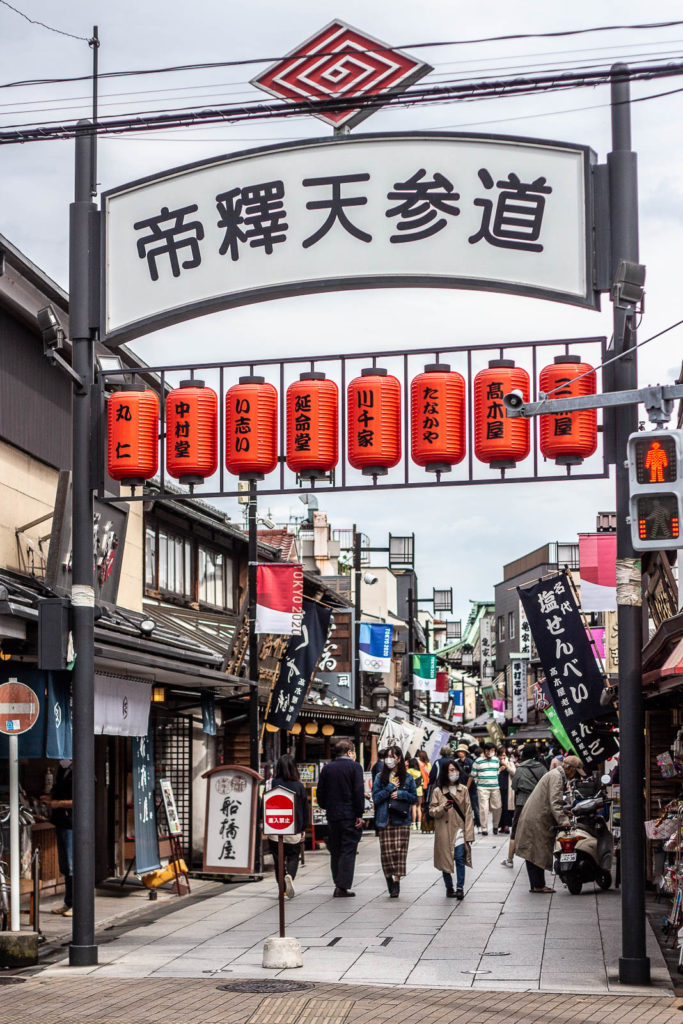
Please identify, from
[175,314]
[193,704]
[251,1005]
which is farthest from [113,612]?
[251,1005]

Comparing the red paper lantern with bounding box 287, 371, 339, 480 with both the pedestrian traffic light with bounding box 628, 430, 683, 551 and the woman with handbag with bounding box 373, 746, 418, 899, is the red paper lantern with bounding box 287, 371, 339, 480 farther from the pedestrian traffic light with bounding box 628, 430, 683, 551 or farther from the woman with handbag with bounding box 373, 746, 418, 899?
the woman with handbag with bounding box 373, 746, 418, 899

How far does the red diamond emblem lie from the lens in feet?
45.4

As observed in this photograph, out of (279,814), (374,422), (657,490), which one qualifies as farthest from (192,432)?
(657,490)

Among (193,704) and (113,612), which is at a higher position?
(113,612)

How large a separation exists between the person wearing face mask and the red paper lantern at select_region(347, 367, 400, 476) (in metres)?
6.00

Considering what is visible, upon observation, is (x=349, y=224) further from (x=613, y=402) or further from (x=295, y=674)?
(x=295, y=674)

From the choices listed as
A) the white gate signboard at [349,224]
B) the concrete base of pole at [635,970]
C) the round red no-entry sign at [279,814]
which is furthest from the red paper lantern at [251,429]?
the concrete base of pole at [635,970]

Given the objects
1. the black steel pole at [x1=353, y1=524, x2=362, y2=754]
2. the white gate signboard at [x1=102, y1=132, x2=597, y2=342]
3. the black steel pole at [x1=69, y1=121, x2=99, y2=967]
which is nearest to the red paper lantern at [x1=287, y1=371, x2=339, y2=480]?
the white gate signboard at [x1=102, y1=132, x2=597, y2=342]

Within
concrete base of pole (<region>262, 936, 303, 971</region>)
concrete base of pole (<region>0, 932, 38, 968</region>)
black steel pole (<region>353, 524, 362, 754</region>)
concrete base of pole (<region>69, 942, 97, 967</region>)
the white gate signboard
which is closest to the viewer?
concrete base of pole (<region>262, 936, 303, 971</region>)

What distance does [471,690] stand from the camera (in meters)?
106

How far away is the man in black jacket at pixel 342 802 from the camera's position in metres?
18.7

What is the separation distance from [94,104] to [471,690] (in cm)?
9488

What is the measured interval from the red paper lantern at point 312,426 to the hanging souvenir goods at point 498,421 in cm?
154

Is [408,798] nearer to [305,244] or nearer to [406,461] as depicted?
[406,461]
